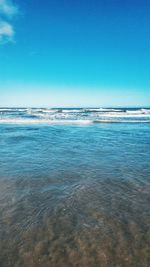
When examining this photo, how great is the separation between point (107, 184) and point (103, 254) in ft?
8.42

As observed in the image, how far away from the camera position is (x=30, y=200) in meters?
4.65

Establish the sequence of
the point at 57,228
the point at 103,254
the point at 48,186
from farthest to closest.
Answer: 1. the point at 48,186
2. the point at 57,228
3. the point at 103,254

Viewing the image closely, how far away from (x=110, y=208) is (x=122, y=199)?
1.66ft

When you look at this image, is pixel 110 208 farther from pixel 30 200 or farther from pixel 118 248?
pixel 30 200

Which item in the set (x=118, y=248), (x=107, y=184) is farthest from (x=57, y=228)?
(x=107, y=184)

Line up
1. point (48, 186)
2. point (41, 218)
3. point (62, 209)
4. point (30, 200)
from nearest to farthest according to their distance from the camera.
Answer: point (41, 218)
point (62, 209)
point (30, 200)
point (48, 186)

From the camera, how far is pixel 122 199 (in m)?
4.69

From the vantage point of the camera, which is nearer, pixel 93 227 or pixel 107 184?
pixel 93 227

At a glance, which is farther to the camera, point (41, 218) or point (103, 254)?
point (41, 218)

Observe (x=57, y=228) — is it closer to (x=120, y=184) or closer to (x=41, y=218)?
(x=41, y=218)

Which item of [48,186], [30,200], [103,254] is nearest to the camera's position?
[103,254]

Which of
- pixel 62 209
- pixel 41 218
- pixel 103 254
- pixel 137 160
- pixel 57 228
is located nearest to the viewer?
pixel 103 254

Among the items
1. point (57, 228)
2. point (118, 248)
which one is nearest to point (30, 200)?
point (57, 228)

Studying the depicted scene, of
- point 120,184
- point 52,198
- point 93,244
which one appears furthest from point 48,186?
point 93,244
